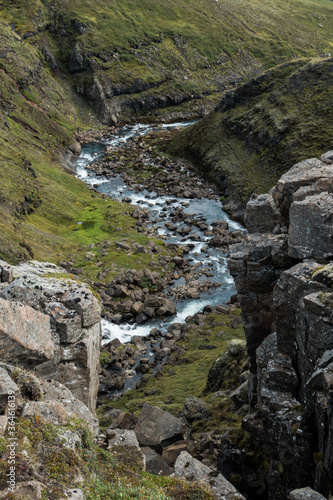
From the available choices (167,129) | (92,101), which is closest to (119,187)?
(167,129)

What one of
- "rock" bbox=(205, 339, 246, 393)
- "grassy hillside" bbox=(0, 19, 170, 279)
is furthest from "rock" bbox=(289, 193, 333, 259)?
"grassy hillside" bbox=(0, 19, 170, 279)

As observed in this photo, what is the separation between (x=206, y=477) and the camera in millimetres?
18125

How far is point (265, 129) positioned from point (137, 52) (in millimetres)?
95553

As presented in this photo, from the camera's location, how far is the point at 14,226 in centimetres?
5234

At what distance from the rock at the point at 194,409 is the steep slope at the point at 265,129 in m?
50.5

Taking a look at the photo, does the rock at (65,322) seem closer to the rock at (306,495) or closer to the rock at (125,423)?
the rock at (125,423)

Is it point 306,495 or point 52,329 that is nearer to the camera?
point 306,495

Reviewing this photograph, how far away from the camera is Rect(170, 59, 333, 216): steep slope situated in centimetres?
7806

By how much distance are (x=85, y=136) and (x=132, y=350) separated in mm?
90531

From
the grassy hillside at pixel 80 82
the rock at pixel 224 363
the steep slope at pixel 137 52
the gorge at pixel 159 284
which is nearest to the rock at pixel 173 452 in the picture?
the gorge at pixel 159 284

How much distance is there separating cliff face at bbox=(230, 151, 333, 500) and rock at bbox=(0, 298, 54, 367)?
36.0 ft

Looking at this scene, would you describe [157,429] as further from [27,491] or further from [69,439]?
[27,491]

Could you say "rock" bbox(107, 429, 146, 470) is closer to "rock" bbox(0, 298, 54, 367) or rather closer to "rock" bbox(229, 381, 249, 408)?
"rock" bbox(0, 298, 54, 367)

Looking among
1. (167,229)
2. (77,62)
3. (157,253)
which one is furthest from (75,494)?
(77,62)
